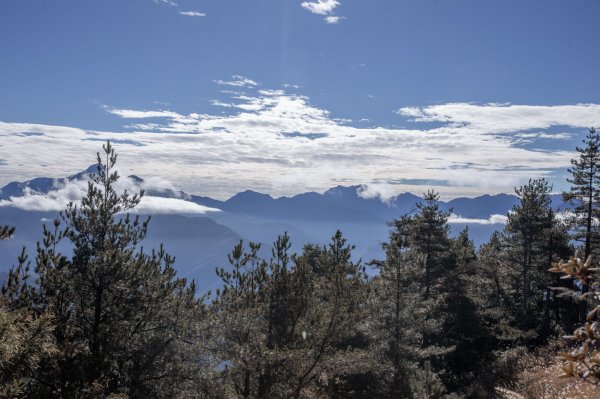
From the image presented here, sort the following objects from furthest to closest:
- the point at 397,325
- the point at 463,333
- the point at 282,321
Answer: the point at 463,333, the point at 397,325, the point at 282,321

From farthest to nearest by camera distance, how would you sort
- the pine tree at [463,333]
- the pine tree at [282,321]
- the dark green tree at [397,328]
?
1. the pine tree at [463,333]
2. the dark green tree at [397,328]
3. the pine tree at [282,321]

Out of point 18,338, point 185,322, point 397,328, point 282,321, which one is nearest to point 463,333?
point 397,328

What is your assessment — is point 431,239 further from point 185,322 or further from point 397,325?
point 185,322

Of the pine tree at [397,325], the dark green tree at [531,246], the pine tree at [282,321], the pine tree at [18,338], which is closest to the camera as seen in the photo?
the pine tree at [18,338]

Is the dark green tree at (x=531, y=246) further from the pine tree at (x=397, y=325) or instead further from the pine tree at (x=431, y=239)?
the pine tree at (x=397, y=325)

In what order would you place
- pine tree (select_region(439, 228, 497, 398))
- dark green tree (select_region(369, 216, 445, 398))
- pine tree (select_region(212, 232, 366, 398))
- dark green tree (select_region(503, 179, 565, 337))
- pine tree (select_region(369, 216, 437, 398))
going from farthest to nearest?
dark green tree (select_region(503, 179, 565, 337))
pine tree (select_region(439, 228, 497, 398))
pine tree (select_region(369, 216, 437, 398))
dark green tree (select_region(369, 216, 445, 398))
pine tree (select_region(212, 232, 366, 398))

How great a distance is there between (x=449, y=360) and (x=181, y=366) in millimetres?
22378

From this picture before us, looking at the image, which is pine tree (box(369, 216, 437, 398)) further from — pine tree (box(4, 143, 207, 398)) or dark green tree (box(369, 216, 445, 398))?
pine tree (box(4, 143, 207, 398))

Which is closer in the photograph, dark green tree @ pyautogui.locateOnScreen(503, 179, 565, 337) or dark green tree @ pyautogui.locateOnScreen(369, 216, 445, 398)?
dark green tree @ pyautogui.locateOnScreen(369, 216, 445, 398)

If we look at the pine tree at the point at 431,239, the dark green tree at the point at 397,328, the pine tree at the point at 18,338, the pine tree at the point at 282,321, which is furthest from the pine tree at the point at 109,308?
the pine tree at the point at 431,239

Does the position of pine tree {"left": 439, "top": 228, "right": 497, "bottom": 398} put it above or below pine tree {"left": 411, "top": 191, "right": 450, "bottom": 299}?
below

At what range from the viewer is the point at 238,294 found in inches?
665

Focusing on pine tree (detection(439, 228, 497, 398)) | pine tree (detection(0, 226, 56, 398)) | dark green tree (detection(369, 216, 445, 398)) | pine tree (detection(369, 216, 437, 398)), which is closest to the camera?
pine tree (detection(0, 226, 56, 398))

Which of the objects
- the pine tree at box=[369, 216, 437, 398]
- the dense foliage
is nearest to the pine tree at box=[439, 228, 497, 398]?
the dense foliage
